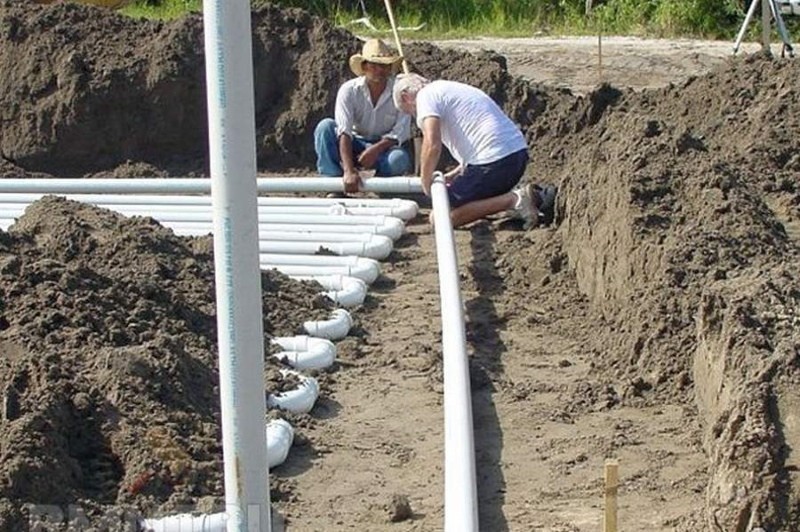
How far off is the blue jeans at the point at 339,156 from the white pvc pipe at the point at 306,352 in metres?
3.50

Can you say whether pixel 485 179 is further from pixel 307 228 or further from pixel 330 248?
pixel 330 248

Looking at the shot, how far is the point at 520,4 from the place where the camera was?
20328 mm

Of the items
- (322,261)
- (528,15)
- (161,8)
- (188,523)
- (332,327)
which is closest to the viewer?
(188,523)

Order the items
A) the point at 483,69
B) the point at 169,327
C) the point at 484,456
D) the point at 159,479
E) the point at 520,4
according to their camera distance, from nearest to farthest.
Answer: the point at 159,479 → the point at 484,456 → the point at 169,327 → the point at 483,69 → the point at 520,4

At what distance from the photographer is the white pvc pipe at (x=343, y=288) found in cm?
755

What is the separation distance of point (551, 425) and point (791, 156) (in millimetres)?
4443

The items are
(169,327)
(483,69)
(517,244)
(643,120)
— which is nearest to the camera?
(169,327)

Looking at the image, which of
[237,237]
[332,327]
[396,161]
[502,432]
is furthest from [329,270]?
[237,237]

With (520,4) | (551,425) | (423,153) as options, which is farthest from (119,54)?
(520,4)

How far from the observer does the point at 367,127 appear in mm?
10133

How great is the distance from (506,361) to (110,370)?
6.74ft

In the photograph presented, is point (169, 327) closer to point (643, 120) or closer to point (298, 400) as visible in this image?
point (298, 400)

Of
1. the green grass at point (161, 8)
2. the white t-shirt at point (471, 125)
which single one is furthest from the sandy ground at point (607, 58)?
the white t-shirt at point (471, 125)

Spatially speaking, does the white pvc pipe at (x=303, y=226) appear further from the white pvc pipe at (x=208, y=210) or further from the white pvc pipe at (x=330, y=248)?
the white pvc pipe at (x=330, y=248)
